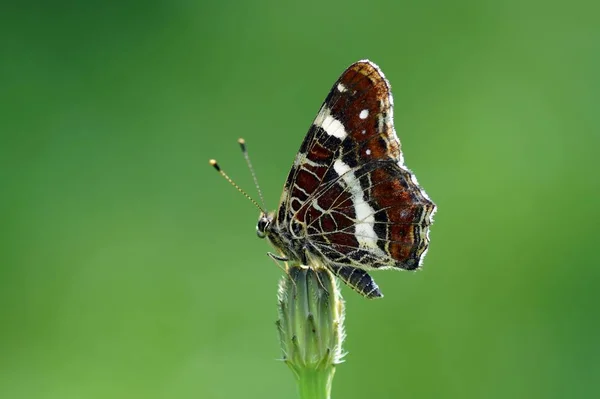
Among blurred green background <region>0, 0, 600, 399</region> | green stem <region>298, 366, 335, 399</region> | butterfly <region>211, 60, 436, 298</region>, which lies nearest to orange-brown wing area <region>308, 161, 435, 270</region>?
butterfly <region>211, 60, 436, 298</region>

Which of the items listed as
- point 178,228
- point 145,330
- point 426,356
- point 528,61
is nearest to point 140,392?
point 145,330

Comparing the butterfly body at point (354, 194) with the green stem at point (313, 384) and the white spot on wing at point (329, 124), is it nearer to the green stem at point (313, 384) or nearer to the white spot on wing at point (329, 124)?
the white spot on wing at point (329, 124)

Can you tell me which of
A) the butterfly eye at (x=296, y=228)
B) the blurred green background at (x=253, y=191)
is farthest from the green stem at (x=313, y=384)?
the blurred green background at (x=253, y=191)

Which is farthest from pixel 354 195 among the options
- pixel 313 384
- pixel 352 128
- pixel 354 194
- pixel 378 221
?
pixel 313 384

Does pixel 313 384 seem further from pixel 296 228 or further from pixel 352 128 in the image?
pixel 352 128

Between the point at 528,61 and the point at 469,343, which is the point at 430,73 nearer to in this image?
the point at 528,61
